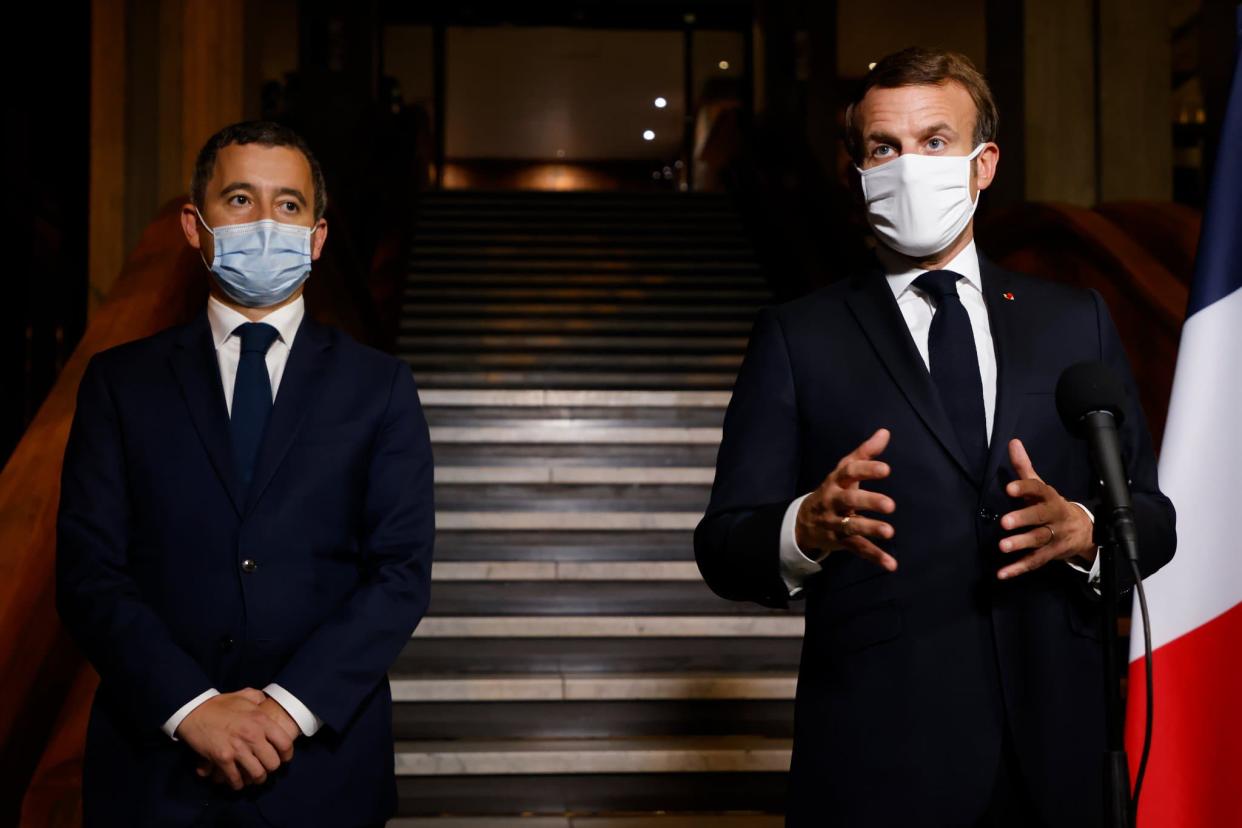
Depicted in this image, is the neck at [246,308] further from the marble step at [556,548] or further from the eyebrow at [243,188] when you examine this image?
the marble step at [556,548]

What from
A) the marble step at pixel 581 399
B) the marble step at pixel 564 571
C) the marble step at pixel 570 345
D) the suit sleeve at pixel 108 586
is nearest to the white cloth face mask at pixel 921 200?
the suit sleeve at pixel 108 586

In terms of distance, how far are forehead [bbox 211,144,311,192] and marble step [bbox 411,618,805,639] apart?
276 cm

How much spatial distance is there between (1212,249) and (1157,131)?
5.06 meters

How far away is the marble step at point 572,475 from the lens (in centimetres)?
582

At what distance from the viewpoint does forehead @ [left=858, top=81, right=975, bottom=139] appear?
1.81 metres

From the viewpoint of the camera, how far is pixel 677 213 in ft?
35.5

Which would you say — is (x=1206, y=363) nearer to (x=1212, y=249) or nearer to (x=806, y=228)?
(x=1212, y=249)

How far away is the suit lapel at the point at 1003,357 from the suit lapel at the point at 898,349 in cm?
5

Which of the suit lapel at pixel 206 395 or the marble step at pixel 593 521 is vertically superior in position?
the suit lapel at pixel 206 395

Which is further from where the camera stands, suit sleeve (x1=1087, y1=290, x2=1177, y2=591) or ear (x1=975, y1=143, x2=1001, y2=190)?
ear (x1=975, y1=143, x2=1001, y2=190)

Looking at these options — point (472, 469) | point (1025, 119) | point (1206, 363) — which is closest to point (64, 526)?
point (1206, 363)

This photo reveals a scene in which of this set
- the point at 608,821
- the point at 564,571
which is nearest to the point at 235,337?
the point at 608,821

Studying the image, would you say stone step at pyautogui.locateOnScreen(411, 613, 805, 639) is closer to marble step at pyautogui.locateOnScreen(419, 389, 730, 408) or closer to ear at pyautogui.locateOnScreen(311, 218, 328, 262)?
marble step at pyautogui.locateOnScreen(419, 389, 730, 408)

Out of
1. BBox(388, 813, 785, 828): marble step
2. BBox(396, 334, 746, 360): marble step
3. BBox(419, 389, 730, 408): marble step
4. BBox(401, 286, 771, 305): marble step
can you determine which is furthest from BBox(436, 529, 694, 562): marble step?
BBox(401, 286, 771, 305): marble step
